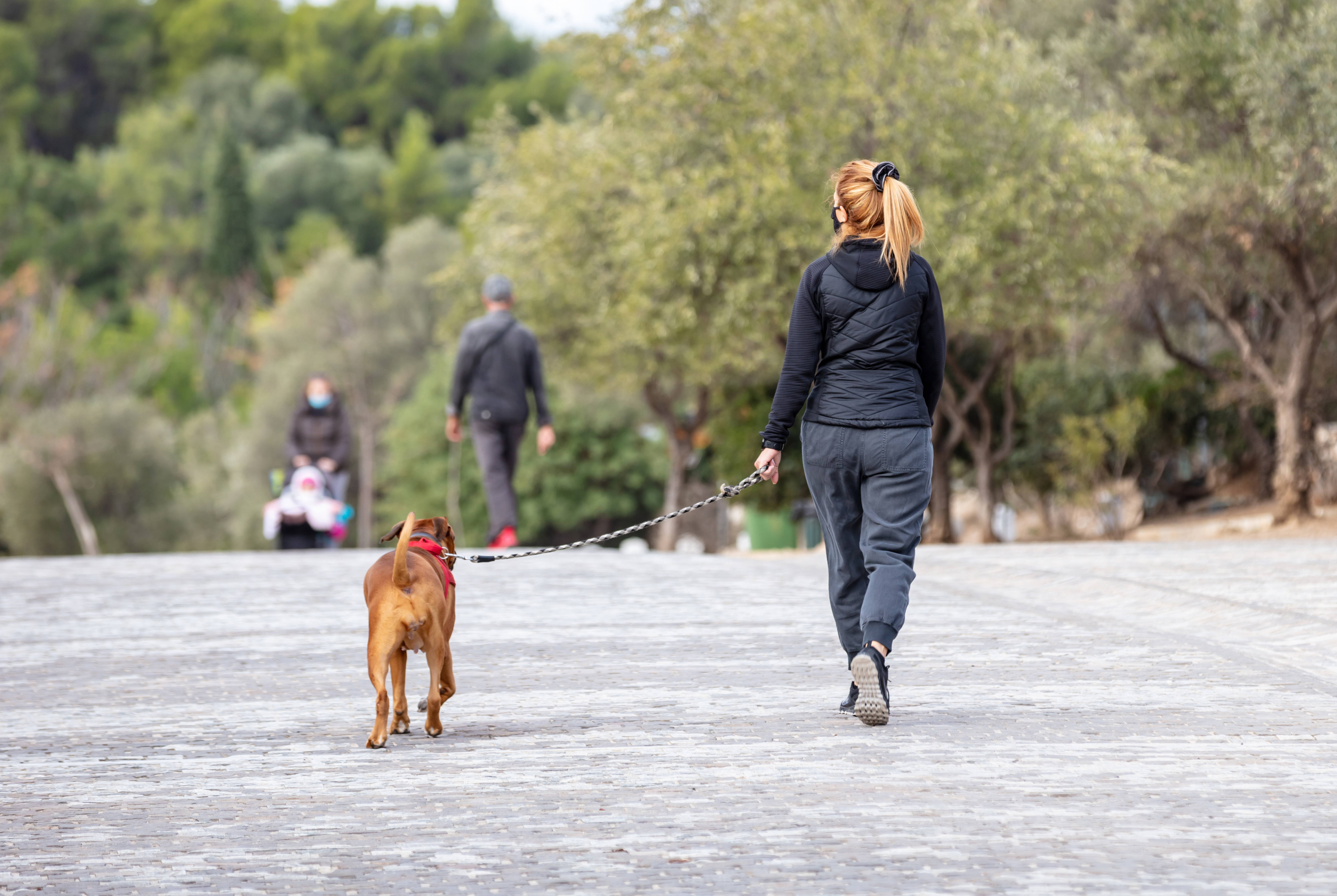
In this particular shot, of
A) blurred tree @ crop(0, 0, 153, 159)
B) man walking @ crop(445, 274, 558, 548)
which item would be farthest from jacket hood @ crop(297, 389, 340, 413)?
blurred tree @ crop(0, 0, 153, 159)

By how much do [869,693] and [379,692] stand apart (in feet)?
5.54

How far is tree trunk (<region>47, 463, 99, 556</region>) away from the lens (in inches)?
2036

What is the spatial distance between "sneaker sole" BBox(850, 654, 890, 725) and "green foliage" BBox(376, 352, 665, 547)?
144 feet

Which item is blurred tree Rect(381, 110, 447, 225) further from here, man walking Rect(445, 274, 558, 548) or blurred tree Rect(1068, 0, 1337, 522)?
man walking Rect(445, 274, 558, 548)

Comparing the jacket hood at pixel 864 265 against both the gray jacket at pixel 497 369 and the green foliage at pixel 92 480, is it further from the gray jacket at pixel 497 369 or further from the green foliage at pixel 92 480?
the green foliage at pixel 92 480

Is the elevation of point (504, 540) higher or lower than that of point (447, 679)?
lower

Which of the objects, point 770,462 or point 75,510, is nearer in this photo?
point 770,462

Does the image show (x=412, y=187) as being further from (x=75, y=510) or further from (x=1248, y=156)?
(x=1248, y=156)

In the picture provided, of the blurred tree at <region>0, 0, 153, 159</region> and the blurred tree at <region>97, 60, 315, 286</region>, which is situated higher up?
the blurred tree at <region>0, 0, 153, 159</region>

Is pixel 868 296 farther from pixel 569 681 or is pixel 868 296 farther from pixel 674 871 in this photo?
pixel 674 871

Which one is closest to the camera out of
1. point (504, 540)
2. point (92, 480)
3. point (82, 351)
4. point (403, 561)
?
point (403, 561)

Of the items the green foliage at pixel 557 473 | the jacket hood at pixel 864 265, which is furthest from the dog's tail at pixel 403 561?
the green foliage at pixel 557 473

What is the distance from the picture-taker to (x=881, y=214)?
6262mm

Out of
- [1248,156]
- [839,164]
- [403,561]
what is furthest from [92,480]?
[403,561]
